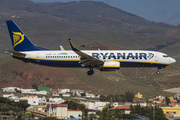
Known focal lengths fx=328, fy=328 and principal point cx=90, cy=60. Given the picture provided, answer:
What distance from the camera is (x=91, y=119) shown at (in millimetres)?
A: 109250

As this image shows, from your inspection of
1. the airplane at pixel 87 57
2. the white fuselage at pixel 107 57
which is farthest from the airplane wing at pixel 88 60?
the white fuselage at pixel 107 57

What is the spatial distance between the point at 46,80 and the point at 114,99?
45938 mm

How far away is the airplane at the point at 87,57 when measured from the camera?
229 feet

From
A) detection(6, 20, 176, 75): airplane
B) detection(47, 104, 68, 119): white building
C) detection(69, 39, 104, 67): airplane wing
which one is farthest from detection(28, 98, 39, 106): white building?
detection(69, 39, 104, 67): airplane wing

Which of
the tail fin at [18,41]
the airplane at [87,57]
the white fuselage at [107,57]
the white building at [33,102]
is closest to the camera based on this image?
the airplane at [87,57]

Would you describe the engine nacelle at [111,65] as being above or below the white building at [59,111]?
above

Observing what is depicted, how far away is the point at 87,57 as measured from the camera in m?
68.4

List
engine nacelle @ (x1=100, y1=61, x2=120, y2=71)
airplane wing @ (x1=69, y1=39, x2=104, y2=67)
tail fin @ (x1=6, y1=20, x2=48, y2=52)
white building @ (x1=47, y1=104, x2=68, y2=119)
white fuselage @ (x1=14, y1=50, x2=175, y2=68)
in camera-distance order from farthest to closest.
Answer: white building @ (x1=47, y1=104, x2=68, y2=119) → tail fin @ (x1=6, y1=20, x2=48, y2=52) → white fuselage @ (x1=14, y1=50, x2=175, y2=68) → engine nacelle @ (x1=100, y1=61, x2=120, y2=71) → airplane wing @ (x1=69, y1=39, x2=104, y2=67)

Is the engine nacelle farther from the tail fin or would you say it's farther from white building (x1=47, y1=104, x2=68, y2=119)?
white building (x1=47, y1=104, x2=68, y2=119)

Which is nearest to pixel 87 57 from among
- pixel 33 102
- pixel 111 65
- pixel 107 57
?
pixel 107 57

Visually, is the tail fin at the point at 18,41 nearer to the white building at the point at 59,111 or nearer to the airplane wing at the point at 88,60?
the airplane wing at the point at 88,60

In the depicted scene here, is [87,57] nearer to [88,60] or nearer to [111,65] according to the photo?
[88,60]

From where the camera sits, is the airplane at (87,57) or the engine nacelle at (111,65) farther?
the airplane at (87,57)

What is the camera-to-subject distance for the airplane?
2749 inches
